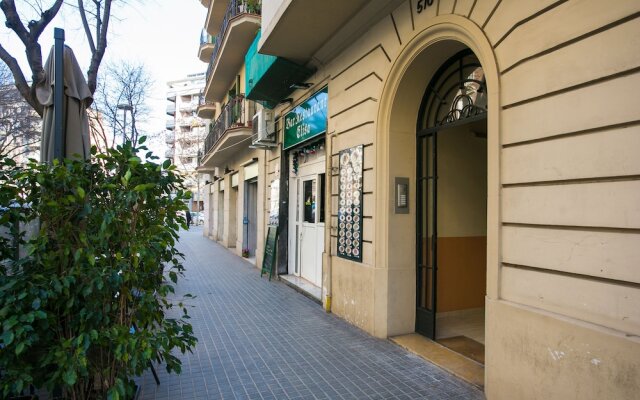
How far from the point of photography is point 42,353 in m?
2.85

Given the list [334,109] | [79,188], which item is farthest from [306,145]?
[79,188]

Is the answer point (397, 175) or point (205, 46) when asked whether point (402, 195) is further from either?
point (205, 46)

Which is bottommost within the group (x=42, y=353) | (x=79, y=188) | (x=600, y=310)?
(x=42, y=353)

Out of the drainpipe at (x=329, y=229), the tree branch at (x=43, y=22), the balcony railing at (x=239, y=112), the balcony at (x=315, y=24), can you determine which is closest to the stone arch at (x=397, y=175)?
the balcony at (x=315, y=24)

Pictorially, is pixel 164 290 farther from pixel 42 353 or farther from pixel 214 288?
pixel 214 288

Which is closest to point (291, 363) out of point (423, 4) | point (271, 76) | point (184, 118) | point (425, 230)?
point (425, 230)

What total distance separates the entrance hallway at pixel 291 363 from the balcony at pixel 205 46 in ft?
55.4

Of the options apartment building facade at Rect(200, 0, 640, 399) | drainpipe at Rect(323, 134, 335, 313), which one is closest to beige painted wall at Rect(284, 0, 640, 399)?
apartment building facade at Rect(200, 0, 640, 399)

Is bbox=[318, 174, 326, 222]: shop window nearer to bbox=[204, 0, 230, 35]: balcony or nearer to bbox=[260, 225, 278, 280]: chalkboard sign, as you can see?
bbox=[260, 225, 278, 280]: chalkboard sign

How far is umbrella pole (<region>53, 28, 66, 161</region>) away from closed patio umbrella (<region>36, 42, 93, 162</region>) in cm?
7

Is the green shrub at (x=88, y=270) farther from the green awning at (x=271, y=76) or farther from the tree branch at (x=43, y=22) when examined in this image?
the tree branch at (x=43, y=22)

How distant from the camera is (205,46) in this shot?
2066 centimetres

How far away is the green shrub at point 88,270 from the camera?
2723 mm

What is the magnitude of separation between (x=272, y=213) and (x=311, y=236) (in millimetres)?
1954
